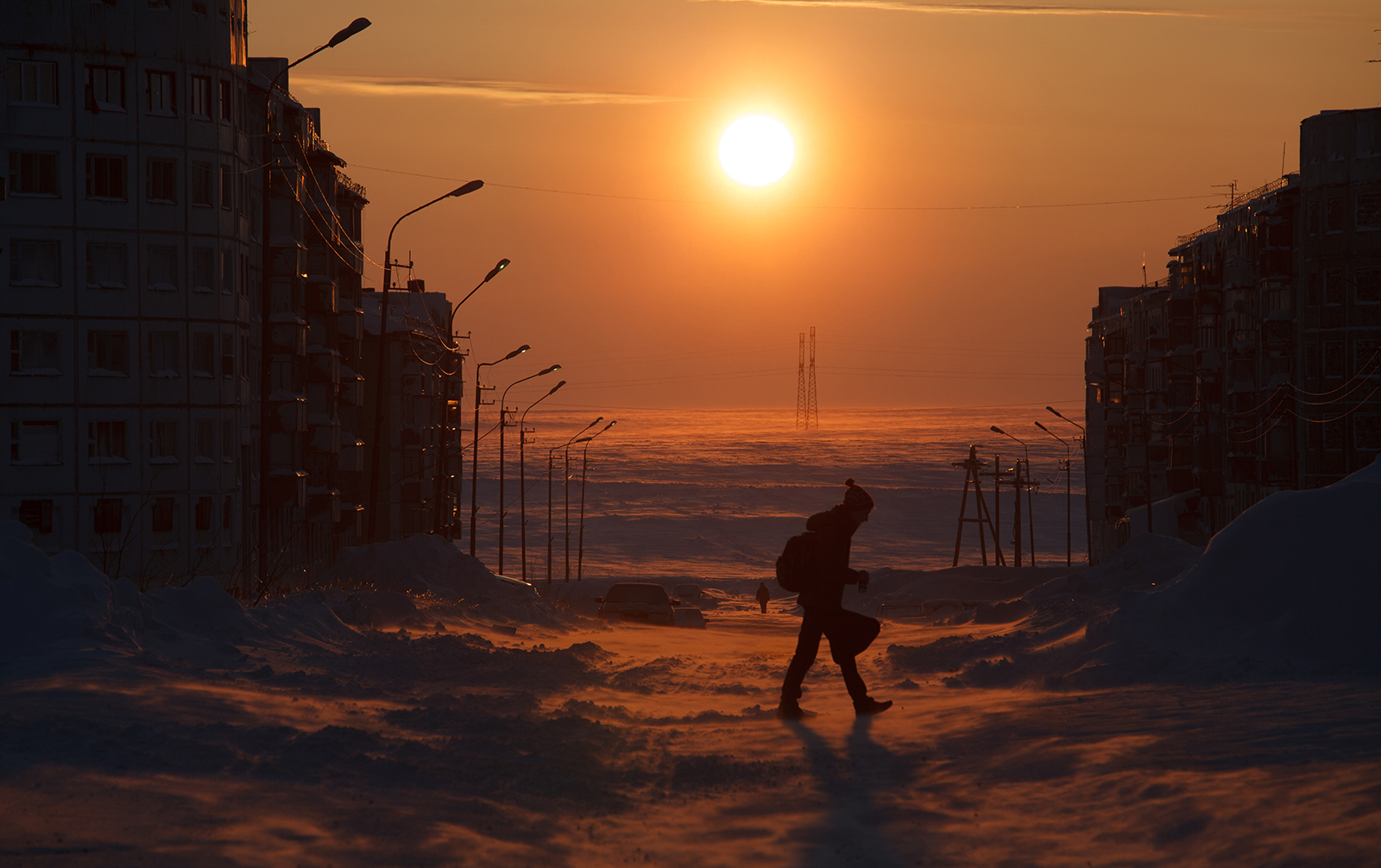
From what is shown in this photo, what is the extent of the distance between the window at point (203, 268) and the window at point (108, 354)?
110 inches

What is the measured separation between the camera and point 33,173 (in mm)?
41688

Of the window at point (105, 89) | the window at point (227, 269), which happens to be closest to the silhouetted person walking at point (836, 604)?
the window at point (227, 269)

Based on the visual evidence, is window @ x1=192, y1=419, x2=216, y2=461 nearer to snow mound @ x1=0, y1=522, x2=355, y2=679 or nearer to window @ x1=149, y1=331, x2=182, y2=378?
window @ x1=149, y1=331, x2=182, y2=378

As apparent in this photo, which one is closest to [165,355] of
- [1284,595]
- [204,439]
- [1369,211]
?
[204,439]

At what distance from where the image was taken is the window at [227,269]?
145ft

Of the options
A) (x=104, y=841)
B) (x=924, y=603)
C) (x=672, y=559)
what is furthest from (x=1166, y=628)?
(x=672, y=559)

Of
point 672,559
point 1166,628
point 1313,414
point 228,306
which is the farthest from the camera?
point 672,559

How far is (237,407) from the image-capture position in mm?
45500

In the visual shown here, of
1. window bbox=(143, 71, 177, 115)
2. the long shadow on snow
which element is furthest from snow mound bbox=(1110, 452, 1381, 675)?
window bbox=(143, 71, 177, 115)

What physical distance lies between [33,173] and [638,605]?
77.8 feet

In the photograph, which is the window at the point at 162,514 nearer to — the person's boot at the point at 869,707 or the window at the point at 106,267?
the window at the point at 106,267

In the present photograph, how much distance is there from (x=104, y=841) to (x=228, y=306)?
41.2 meters

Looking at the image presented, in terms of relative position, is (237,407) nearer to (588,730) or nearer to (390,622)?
(390,622)

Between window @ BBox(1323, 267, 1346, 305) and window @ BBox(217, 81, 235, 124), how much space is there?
158ft
